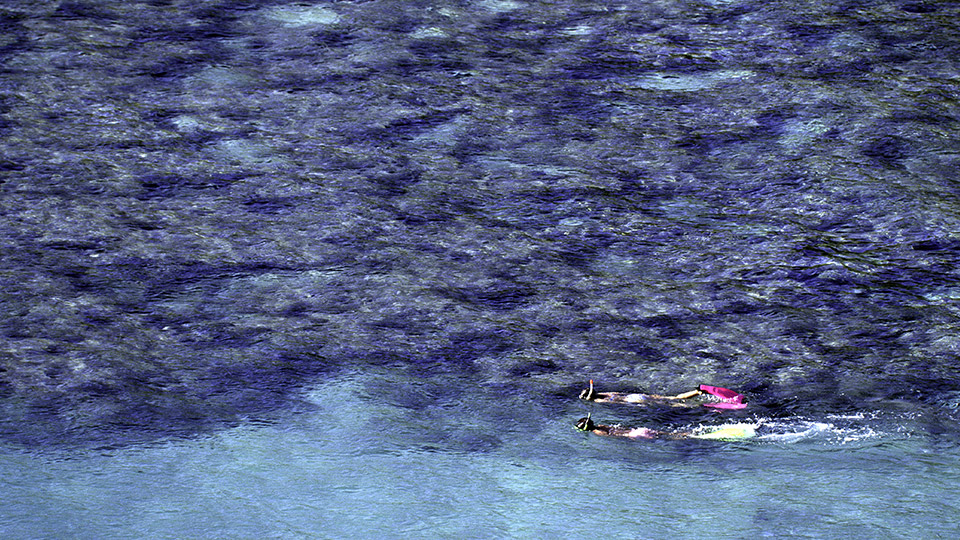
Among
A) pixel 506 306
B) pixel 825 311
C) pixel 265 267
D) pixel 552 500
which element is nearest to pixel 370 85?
pixel 265 267

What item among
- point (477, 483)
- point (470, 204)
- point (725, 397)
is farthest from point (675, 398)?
point (470, 204)

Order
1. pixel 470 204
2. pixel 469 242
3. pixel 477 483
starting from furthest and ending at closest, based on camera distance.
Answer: pixel 470 204 → pixel 469 242 → pixel 477 483

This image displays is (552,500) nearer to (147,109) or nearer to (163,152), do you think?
(163,152)

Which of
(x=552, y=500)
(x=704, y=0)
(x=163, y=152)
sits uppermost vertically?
(x=704, y=0)

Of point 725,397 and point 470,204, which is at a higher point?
point 470,204

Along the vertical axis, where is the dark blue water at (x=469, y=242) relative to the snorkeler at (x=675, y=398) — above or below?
above

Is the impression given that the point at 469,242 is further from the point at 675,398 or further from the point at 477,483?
the point at 477,483
